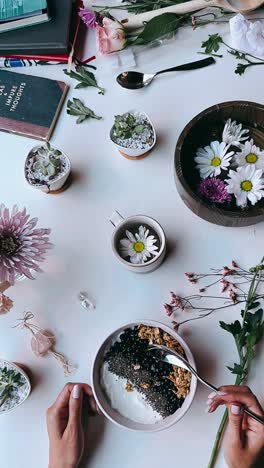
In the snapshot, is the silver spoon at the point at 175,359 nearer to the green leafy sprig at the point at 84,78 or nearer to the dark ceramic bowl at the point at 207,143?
the dark ceramic bowl at the point at 207,143

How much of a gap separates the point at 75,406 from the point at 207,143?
520mm

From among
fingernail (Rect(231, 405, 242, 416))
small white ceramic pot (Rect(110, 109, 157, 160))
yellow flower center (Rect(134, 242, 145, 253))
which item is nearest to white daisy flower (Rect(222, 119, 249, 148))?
small white ceramic pot (Rect(110, 109, 157, 160))

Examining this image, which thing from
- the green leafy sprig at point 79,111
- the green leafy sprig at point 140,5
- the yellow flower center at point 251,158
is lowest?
the yellow flower center at point 251,158

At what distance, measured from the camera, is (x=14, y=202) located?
1.06 meters

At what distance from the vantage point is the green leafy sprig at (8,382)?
927mm

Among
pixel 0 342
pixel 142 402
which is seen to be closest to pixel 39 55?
pixel 0 342

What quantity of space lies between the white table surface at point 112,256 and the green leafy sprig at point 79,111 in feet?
0.05

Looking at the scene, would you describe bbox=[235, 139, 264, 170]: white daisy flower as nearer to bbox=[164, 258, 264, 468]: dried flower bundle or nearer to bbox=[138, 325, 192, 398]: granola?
bbox=[164, 258, 264, 468]: dried flower bundle

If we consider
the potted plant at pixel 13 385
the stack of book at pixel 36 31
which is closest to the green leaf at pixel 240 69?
the stack of book at pixel 36 31

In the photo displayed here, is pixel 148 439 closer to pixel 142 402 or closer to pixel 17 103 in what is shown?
pixel 142 402

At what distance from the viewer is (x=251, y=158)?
99cm

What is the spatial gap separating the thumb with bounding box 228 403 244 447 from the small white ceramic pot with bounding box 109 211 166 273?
10.4 inches

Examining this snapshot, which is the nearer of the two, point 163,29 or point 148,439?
point 148,439

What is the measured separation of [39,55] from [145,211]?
0.41m
